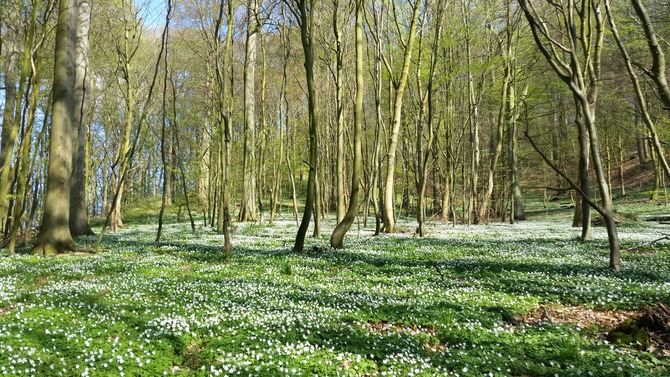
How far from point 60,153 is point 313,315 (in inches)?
436

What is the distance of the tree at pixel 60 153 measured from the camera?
12148mm

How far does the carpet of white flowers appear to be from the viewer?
4.55m

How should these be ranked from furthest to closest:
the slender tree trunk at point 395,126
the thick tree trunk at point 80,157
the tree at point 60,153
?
the thick tree trunk at point 80,157 < the slender tree trunk at point 395,126 < the tree at point 60,153

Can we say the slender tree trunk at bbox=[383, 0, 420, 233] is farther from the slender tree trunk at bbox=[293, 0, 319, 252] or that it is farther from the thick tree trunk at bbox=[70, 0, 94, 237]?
the thick tree trunk at bbox=[70, 0, 94, 237]

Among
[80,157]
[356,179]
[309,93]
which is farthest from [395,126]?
[80,157]

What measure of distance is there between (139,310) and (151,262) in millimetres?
5143

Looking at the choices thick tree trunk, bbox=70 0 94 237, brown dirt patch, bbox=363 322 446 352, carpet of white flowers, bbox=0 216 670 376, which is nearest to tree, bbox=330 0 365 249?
carpet of white flowers, bbox=0 216 670 376

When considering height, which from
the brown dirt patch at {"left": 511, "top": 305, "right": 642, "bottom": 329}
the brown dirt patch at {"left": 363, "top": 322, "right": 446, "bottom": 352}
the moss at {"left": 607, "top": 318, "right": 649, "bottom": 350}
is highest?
the moss at {"left": 607, "top": 318, "right": 649, "bottom": 350}

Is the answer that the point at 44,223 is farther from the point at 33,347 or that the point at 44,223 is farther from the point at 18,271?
the point at 33,347

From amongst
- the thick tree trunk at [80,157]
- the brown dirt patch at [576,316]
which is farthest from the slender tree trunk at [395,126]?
the thick tree trunk at [80,157]

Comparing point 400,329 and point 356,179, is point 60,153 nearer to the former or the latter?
point 356,179

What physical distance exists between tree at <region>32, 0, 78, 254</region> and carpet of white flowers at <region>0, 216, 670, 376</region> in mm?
1299

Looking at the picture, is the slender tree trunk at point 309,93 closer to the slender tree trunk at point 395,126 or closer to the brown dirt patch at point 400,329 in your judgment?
the slender tree trunk at point 395,126

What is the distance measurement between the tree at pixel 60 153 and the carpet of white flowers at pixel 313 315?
1.30 m
